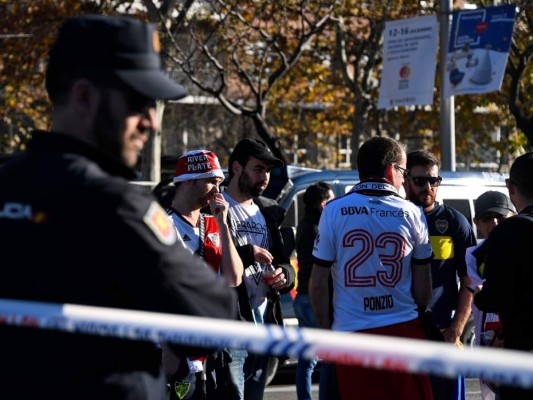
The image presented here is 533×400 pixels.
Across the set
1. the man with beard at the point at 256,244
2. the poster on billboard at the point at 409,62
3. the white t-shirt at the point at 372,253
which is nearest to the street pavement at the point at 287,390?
the man with beard at the point at 256,244

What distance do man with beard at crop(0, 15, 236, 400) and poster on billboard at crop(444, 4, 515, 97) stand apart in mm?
11821

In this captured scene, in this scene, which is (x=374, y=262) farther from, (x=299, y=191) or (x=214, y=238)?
(x=299, y=191)

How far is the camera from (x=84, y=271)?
7.30ft

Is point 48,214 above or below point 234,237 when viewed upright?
above

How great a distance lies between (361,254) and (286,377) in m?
5.87

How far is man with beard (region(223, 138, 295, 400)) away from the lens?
6.25 meters

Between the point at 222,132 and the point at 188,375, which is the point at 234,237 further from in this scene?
the point at 222,132

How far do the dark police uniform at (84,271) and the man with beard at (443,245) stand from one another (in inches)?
173

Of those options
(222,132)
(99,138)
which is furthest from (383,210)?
(222,132)

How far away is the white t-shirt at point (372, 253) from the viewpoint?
5.05m

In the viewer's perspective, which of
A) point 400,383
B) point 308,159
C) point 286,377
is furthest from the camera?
point 308,159

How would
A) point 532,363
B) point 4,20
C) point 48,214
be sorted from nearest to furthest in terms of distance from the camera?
point 532,363 → point 48,214 → point 4,20

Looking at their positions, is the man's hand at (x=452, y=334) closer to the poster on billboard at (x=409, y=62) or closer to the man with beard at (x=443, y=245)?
the man with beard at (x=443, y=245)

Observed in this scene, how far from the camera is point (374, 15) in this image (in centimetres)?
2206
